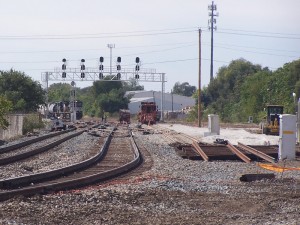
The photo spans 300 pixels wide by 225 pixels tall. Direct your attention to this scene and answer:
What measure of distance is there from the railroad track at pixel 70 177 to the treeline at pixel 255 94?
59.2 metres

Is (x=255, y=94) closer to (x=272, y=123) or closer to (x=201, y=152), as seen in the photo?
(x=272, y=123)

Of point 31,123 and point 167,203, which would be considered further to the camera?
point 31,123

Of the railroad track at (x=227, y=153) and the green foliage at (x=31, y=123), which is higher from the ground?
the green foliage at (x=31, y=123)

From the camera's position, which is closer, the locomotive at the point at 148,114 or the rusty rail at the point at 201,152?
the rusty rail at the point at 201,152

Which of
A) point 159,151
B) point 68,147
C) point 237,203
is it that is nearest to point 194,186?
point 237,203

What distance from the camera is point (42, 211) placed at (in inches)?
482

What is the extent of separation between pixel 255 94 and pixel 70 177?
93.4 m

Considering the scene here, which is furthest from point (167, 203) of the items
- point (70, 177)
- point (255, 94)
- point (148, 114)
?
point (255, 94)

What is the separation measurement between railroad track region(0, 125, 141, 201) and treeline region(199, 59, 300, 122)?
2333 inches

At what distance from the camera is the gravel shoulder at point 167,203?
38.0 ft

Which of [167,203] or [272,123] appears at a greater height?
[272,123]

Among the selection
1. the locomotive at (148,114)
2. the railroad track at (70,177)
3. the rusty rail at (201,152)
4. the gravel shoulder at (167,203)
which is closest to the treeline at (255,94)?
the locomotive at (148,114)

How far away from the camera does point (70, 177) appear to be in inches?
742

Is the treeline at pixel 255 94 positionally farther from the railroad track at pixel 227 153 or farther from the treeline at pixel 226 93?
the railroad track at pixel 227 153
